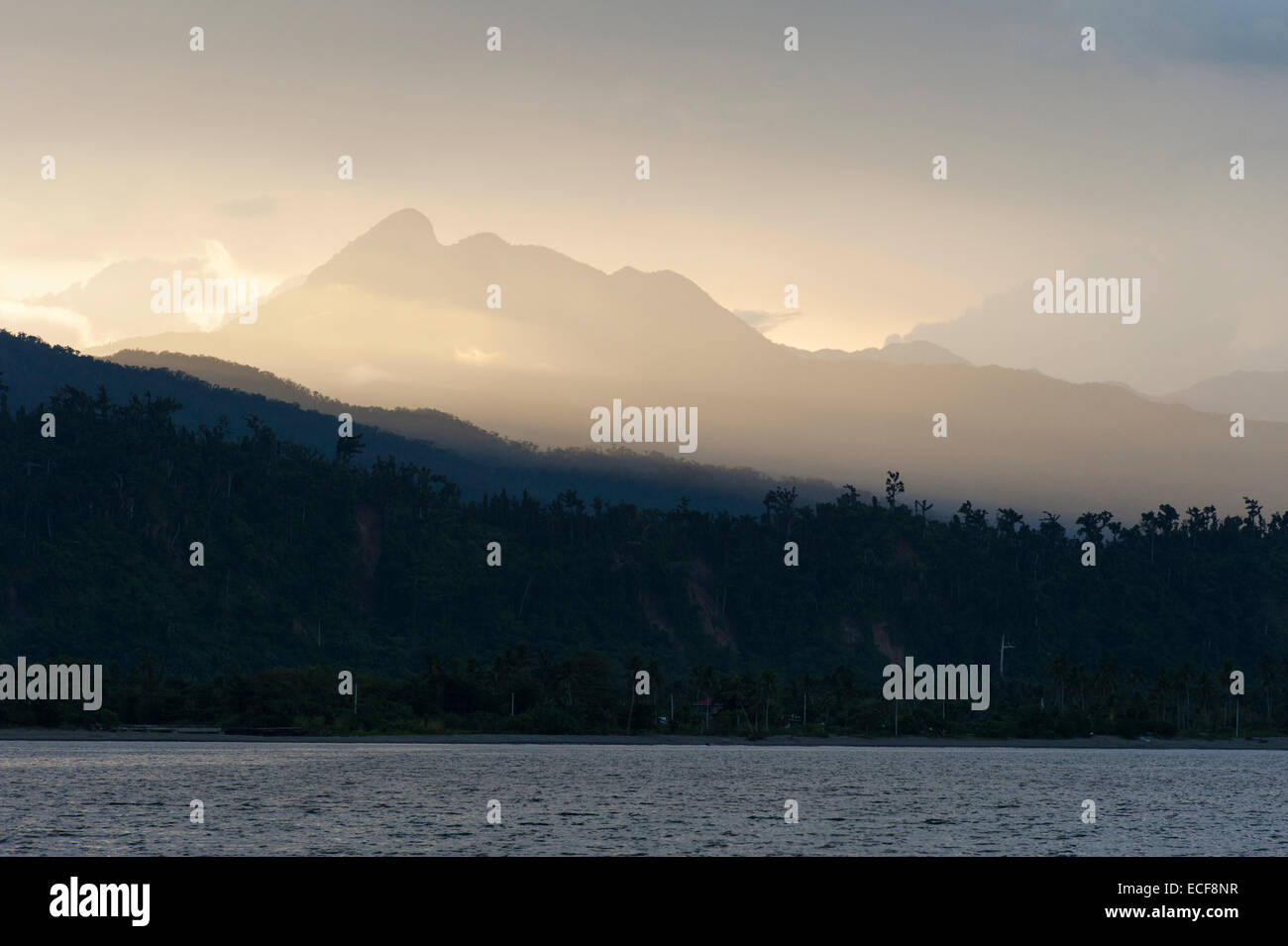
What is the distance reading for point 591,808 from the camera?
11450 centimetres

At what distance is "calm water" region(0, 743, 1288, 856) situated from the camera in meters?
88.8

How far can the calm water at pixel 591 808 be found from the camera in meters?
88.8

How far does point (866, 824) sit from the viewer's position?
10594 cm

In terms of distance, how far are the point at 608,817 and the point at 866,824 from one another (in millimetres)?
19845

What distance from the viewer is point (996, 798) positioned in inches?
5413

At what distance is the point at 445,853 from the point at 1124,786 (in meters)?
106
